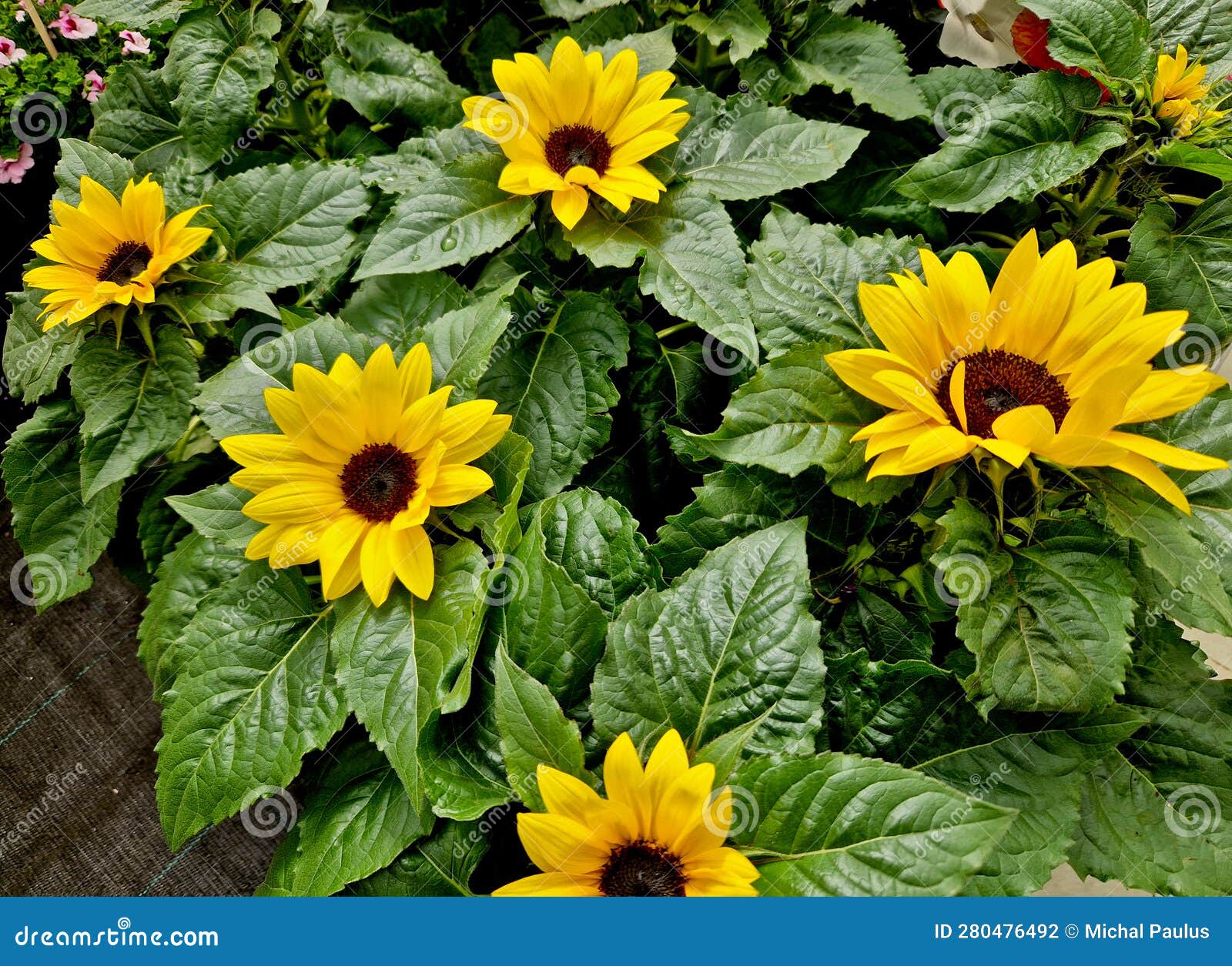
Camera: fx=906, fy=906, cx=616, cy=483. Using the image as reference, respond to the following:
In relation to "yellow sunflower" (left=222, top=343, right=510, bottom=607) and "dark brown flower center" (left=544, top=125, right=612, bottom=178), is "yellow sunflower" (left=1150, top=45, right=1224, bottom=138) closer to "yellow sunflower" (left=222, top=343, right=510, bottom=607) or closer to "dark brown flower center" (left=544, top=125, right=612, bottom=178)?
"dark brown flower center" (left=544, top=125, right=612, bottom=178)

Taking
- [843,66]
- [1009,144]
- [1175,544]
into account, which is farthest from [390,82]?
[1175,544]

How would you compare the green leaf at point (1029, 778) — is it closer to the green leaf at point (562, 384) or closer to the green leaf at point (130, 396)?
the green leaf at point (562, 384)

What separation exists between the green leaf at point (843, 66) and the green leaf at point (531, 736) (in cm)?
105

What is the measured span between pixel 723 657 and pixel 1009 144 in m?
0.72

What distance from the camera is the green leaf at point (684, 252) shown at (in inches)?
42.6

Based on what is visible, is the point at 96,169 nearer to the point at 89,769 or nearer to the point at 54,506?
the point at 54,506

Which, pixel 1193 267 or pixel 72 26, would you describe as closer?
pixel 1193 267

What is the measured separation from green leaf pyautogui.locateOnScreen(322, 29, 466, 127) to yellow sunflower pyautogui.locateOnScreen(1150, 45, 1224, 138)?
0.98 metres

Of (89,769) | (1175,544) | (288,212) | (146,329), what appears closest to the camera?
(1175,544)

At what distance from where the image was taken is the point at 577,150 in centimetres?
116

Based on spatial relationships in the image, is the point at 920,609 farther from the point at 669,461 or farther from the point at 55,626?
the point at 55,626

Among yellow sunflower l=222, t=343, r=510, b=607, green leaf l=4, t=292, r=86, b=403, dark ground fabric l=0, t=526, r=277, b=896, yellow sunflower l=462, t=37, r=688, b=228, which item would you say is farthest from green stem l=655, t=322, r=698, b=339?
dark ground fabric l=0, t=526, r=277, b=896

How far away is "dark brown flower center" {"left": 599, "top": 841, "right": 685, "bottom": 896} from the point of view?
2.37ft

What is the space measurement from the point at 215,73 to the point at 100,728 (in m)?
1.15
